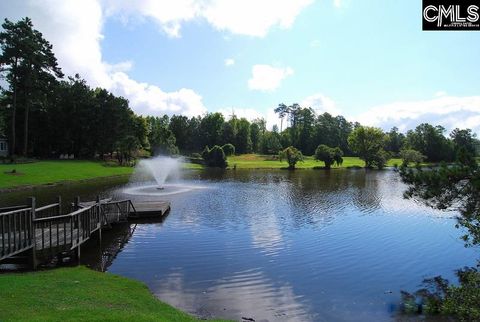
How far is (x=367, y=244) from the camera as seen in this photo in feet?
69.3

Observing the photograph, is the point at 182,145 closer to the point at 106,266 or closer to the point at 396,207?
the point at 396,207

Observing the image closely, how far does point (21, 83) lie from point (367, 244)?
61.0 m

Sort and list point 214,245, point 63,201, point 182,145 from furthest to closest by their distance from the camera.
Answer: point 182,145, point 63,201, point 214,245

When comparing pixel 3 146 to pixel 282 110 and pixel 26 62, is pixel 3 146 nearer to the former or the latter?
pixel 26 62

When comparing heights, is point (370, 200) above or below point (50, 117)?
below

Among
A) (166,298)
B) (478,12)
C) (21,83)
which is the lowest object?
(166,298)

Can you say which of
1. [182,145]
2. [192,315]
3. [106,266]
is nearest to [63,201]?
[106,266]

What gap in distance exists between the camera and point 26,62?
201ft

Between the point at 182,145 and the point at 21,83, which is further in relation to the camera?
the point at 182,145

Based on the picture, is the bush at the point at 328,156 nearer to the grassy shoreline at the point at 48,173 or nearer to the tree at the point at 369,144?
the tree at the point at 369,144

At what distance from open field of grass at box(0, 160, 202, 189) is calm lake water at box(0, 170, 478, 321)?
34.1 ft

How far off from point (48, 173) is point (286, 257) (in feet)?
140

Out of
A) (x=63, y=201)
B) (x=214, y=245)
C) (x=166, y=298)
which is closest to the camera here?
(x=166, y=298)

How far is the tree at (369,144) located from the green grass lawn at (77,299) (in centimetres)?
9484
